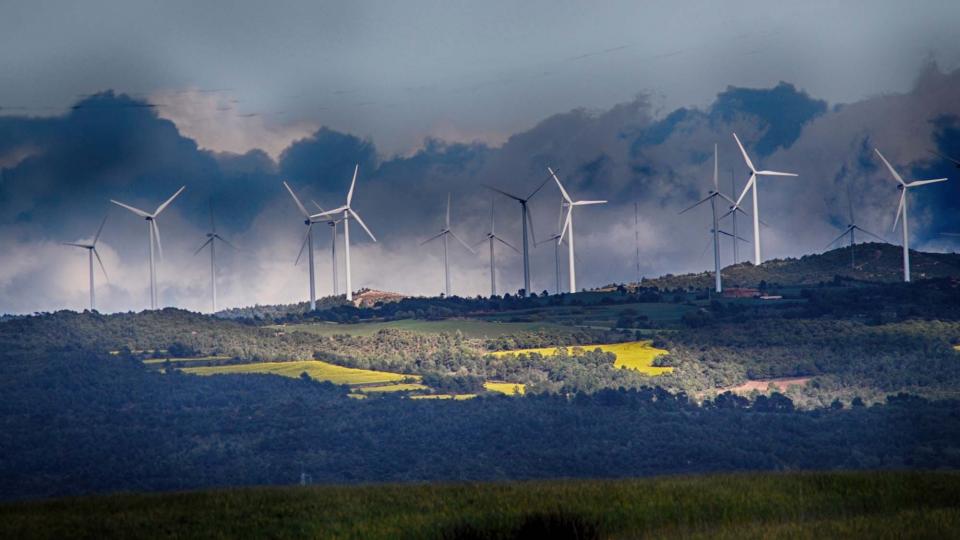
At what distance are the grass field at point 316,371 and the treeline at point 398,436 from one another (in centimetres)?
181

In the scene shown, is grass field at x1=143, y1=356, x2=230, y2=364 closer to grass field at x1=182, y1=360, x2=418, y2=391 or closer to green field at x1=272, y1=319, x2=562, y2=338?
grass field at x1=182, y1=360, x2=418, y2=391

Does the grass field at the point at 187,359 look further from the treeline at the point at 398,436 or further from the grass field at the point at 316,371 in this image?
the treeline at the point at 398,436

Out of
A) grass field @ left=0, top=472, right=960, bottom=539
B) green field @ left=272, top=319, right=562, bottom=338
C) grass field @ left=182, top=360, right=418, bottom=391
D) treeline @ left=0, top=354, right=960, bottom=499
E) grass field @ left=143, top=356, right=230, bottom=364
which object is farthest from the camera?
green field @ left=272, top=319, right=562, bottom=338

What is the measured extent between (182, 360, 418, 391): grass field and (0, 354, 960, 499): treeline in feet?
5.92

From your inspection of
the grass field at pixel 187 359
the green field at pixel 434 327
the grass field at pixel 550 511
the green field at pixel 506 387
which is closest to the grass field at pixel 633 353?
the green field at pixel 506 387

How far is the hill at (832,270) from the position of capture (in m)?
148

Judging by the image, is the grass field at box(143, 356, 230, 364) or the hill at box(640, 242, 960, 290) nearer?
the grass field at box(143, 356, 230, 364)

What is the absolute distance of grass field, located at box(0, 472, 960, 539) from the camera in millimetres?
25969

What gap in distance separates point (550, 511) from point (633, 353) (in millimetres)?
91316

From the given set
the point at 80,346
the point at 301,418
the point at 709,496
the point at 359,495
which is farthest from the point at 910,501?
the point at 80,346

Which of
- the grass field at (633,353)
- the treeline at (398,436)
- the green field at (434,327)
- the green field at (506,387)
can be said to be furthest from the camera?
the green field at (434,327)

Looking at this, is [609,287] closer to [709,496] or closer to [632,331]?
[632,331]

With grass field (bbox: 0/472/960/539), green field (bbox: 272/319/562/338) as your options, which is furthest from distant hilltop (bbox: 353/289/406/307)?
grass field (bbox: 0/472/960/539)

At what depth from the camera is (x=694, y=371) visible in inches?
4471
